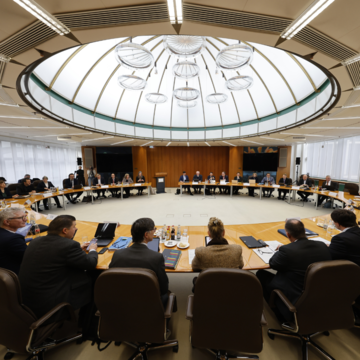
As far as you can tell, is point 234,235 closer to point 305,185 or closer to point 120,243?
point 120,243

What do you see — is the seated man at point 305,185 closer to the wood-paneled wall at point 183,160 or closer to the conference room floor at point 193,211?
the conference room floor at point 193,211

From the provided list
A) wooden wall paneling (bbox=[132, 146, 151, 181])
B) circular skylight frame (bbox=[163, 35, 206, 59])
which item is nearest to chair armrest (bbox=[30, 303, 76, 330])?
circular skylight frame (bbox=[163, 35, 206, 59])

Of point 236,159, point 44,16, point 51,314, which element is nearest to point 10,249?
point 51,314

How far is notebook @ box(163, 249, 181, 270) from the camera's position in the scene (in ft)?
6.96

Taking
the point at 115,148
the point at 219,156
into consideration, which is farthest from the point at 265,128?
the point at 115,148

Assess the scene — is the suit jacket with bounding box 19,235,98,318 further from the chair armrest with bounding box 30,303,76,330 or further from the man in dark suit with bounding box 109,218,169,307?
the man in dark suit with bounding box 109,218,169,307

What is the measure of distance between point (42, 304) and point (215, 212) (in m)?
5.98

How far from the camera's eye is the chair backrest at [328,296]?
55.5 inches

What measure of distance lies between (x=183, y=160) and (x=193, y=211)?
746 centimetres

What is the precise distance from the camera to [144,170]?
1302cm

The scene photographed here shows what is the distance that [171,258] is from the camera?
2287 mm

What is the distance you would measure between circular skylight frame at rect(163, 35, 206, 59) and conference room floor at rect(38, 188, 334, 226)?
4.62m

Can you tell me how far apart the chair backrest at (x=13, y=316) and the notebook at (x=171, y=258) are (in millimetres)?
1321

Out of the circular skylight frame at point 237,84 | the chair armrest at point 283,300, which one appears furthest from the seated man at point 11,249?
the circular skylight frame at point 237,84
